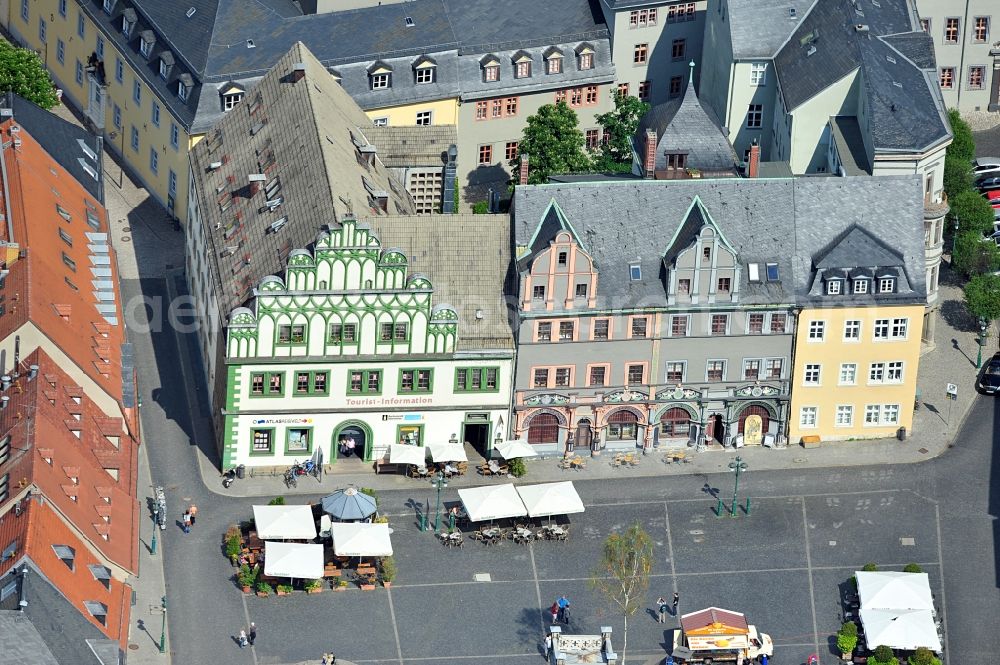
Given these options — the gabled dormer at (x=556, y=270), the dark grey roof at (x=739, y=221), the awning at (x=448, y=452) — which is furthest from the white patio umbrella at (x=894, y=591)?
the awning at (x=448, y=452)

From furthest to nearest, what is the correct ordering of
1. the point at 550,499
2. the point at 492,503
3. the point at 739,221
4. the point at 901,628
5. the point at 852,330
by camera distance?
1. the point at 852,330
2. the point at 739,221
3. the point at 550,499
4. the point at 492,503
5. the point at 901,628

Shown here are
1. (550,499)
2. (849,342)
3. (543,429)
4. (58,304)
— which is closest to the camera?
(550,499)

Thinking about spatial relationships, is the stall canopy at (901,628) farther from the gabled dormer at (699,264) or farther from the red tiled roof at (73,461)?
the red tiled roof at (73,461)

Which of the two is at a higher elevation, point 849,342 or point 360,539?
point 849,342

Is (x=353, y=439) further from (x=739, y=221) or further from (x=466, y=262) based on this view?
(x=739, y=221)

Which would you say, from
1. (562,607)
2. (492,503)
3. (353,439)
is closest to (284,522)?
(353,439)

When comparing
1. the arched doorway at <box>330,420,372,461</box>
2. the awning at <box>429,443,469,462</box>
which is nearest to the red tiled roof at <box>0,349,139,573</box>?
the arched doorway at <box>330,420,372,461</box>

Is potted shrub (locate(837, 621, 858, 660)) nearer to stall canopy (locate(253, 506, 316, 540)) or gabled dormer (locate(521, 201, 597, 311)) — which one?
gabled dormer (locate(521, 201, 597, 311))
